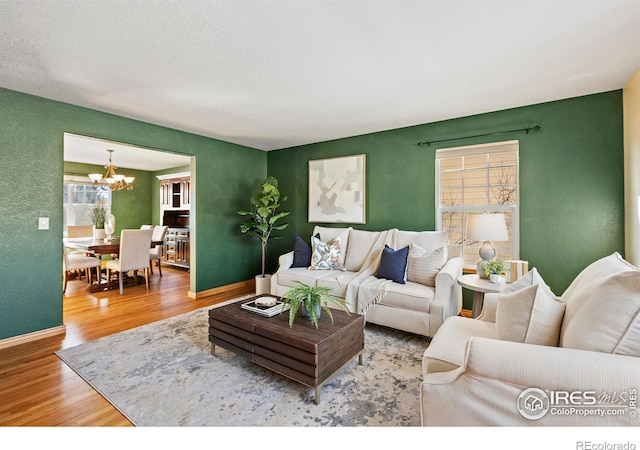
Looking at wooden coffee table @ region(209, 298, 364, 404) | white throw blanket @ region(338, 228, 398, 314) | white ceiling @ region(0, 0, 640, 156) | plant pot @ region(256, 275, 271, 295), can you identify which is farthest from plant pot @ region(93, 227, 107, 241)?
white throw blanket @ region(338, 228, 398, 314)

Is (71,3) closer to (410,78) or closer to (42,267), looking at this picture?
(410,78)

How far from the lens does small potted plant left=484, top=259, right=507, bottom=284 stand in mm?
2727

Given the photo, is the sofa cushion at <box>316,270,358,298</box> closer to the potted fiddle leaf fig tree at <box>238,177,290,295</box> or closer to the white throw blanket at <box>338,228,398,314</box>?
the white throw blanket at <box>338,228,398,314</box>

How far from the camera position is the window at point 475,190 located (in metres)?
3.45

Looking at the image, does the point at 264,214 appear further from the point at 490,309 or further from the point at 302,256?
the point at 490,309

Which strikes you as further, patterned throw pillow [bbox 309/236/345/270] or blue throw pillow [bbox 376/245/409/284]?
patterned throw pillow [bbox 309/236/345/270]

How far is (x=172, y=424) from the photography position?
1.76 metres

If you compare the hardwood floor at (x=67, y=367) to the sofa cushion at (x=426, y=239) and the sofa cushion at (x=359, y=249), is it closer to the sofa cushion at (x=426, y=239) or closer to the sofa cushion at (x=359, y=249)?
the sofa cushion at (x=359, y=249)

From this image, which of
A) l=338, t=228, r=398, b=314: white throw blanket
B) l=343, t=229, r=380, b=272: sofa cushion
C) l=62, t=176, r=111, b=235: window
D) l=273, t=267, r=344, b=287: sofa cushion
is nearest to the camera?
l=338, t=228, r=398, b=314: white throw blanket

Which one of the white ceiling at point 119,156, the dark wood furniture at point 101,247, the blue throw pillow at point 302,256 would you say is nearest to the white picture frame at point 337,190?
the blue throw pillow at point 302,256

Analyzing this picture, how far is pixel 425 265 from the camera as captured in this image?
323 cm
